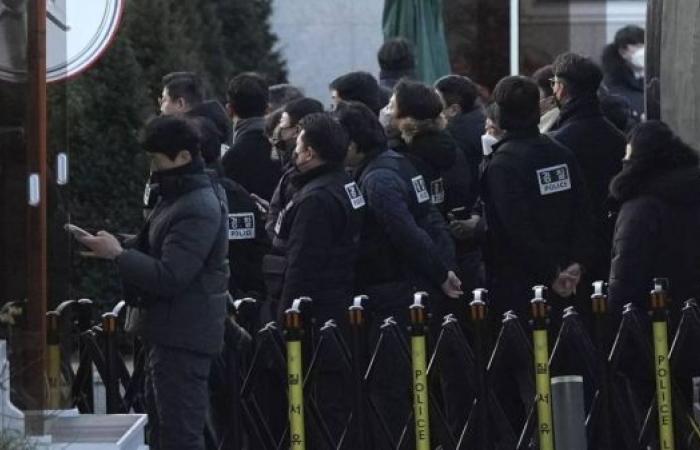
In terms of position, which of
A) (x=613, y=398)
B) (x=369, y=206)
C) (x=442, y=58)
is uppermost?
(x=442, y=58)

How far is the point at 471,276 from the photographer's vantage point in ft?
33.7

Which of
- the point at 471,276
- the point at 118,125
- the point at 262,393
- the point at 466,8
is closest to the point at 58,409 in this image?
the point at 262,393

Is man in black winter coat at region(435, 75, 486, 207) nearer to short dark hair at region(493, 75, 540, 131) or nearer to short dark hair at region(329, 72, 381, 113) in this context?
short dark hair at region(329, 72, 381, 113)

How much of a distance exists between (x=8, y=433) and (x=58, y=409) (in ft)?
2.97

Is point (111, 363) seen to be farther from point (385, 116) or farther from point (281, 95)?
point (281, 95)

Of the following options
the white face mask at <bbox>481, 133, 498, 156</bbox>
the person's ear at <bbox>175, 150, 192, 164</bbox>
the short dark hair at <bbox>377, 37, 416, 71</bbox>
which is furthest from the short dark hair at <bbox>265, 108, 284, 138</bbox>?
the short dark hair at <bbox>377, 37, 416, 71</bbox>

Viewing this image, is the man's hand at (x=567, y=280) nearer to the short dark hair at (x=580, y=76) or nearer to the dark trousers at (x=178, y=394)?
the short dark hair at (x=580, y=76)

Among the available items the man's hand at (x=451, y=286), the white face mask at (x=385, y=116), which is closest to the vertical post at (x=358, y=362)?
the man's hand at (x=451, y=286)

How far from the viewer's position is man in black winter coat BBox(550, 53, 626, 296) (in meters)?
10.1

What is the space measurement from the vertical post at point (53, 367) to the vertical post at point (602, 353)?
8.21 feet

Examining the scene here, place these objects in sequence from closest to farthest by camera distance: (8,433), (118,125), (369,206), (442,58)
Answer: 1. (8,433)
2. (369,206)
3. (118,125)
4. (442,58)

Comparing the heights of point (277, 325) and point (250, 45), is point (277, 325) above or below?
below

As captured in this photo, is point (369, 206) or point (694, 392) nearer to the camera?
point (694, 392)

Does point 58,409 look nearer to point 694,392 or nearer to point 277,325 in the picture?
point 277,325
